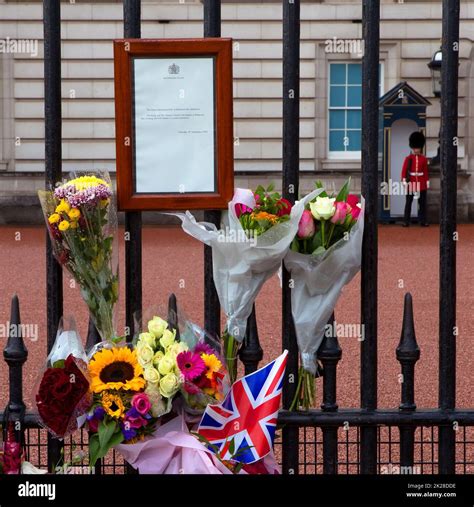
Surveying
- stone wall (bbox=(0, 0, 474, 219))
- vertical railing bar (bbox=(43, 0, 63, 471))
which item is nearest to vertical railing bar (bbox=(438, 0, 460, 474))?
vertical railing bar (bbox=(43, 0, 63, 471))

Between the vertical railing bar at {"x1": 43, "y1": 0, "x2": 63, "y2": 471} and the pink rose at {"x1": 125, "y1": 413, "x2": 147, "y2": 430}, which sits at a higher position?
the vertical railing bar at {"x1": 43, "y1": 0, "x2": 63, "y2": 471}

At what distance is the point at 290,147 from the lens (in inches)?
140

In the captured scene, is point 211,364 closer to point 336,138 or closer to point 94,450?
point 94,450

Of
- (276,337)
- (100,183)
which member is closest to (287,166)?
(100,183)

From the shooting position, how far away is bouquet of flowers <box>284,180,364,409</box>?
3.46 metres

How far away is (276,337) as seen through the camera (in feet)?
27.1

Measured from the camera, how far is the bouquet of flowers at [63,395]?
321 centimetres

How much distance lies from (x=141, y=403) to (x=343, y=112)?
18415mm

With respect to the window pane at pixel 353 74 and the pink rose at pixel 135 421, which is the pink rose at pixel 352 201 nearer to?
the pink rose at pixel 135 421

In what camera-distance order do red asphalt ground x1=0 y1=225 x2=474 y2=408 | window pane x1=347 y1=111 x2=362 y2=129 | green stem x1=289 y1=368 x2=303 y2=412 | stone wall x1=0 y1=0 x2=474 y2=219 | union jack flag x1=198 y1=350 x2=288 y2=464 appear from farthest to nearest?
window pane x1=347 y1=111 x2=362 y2=129
stone wall x1=0 y1=0 x2=474 y2=219
red asphalt ground x1=0 y1=225 x2=474 y2=408
green stem x1=289 y1=368 x2=303 y2=412
union jack flag x1=198 y1=350 x2=288 y2=464

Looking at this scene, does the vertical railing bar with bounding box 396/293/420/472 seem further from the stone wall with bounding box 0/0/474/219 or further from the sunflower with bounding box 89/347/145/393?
the stone wall with bounding box 0/0/474/219

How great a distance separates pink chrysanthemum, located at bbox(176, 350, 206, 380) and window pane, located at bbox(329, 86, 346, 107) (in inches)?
720

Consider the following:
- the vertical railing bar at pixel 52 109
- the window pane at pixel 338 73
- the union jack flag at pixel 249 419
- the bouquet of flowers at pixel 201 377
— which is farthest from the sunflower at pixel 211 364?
the window pane at pixel 338 73

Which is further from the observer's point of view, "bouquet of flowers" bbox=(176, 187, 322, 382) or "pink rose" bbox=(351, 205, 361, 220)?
"pink rose" bbox=(351, 205, 361, 220)
